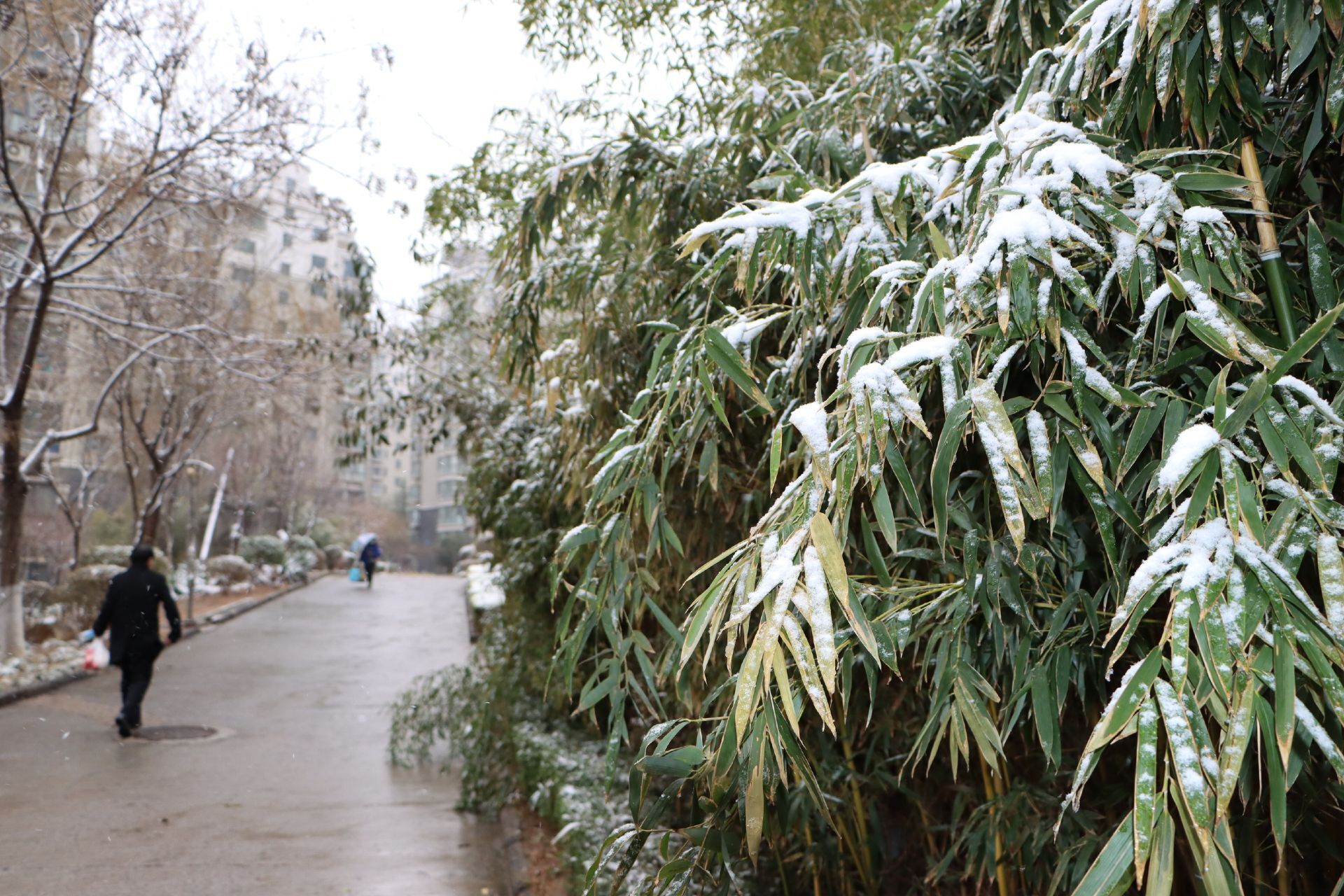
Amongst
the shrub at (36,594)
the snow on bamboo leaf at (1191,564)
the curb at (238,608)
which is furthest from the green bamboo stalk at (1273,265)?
the shrub at (36,594)

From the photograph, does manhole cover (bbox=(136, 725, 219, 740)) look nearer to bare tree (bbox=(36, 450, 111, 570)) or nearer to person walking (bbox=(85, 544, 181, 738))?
person walking (bbox=(85, 544, 181, 738))

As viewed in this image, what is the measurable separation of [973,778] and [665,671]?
106cm

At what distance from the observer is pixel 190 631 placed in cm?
1462

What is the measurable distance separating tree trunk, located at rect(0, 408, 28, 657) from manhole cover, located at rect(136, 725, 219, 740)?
2.94 meters

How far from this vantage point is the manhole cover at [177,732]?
7.75 m

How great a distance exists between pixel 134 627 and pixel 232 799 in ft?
8.35

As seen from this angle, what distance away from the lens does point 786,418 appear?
5.98ft

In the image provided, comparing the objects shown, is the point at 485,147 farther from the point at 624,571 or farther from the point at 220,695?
the point at 220,695

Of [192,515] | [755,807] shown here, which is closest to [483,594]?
[192,515]

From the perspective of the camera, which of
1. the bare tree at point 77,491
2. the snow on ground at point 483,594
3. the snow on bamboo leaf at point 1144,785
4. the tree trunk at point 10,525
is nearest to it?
the snow on bamboo leaf at point 1144,785

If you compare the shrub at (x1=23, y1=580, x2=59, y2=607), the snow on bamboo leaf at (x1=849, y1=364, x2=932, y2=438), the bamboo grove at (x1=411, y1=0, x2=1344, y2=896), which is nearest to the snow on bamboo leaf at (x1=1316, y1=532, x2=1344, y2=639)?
the bamboo grove at (x1=411, y1=0, x2=1344, y2=896)

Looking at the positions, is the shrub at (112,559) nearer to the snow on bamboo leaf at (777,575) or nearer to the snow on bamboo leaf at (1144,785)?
the snow on bamboo leaf at (777,575)

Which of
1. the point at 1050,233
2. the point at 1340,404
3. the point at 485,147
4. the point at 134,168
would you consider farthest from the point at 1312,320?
the point at 134,168

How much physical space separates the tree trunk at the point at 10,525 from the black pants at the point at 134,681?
9.57ft
